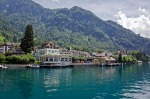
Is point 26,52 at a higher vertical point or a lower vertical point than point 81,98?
higher

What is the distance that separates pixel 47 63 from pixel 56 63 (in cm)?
450

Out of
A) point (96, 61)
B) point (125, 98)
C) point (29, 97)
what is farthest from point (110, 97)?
point (96, 61)

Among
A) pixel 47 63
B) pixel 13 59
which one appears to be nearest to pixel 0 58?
pixel 13 59

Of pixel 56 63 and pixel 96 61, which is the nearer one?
pixel 56 63

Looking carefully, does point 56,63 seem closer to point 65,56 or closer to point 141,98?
point 65,56

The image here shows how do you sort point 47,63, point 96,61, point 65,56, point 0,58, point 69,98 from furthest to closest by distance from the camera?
point 96,61, point 65,56, point 47,63, point 0,58, point 69,98

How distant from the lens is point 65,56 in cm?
14438

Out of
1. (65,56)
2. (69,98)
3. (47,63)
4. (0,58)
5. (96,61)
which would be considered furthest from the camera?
(96,61)

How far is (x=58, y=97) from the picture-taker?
130ft

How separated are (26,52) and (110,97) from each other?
100260mm

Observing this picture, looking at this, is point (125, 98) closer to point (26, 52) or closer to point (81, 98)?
point (81, 98)

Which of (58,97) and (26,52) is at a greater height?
(26,52)

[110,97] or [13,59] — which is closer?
[110,97]

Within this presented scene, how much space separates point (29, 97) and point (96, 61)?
138515 mm
